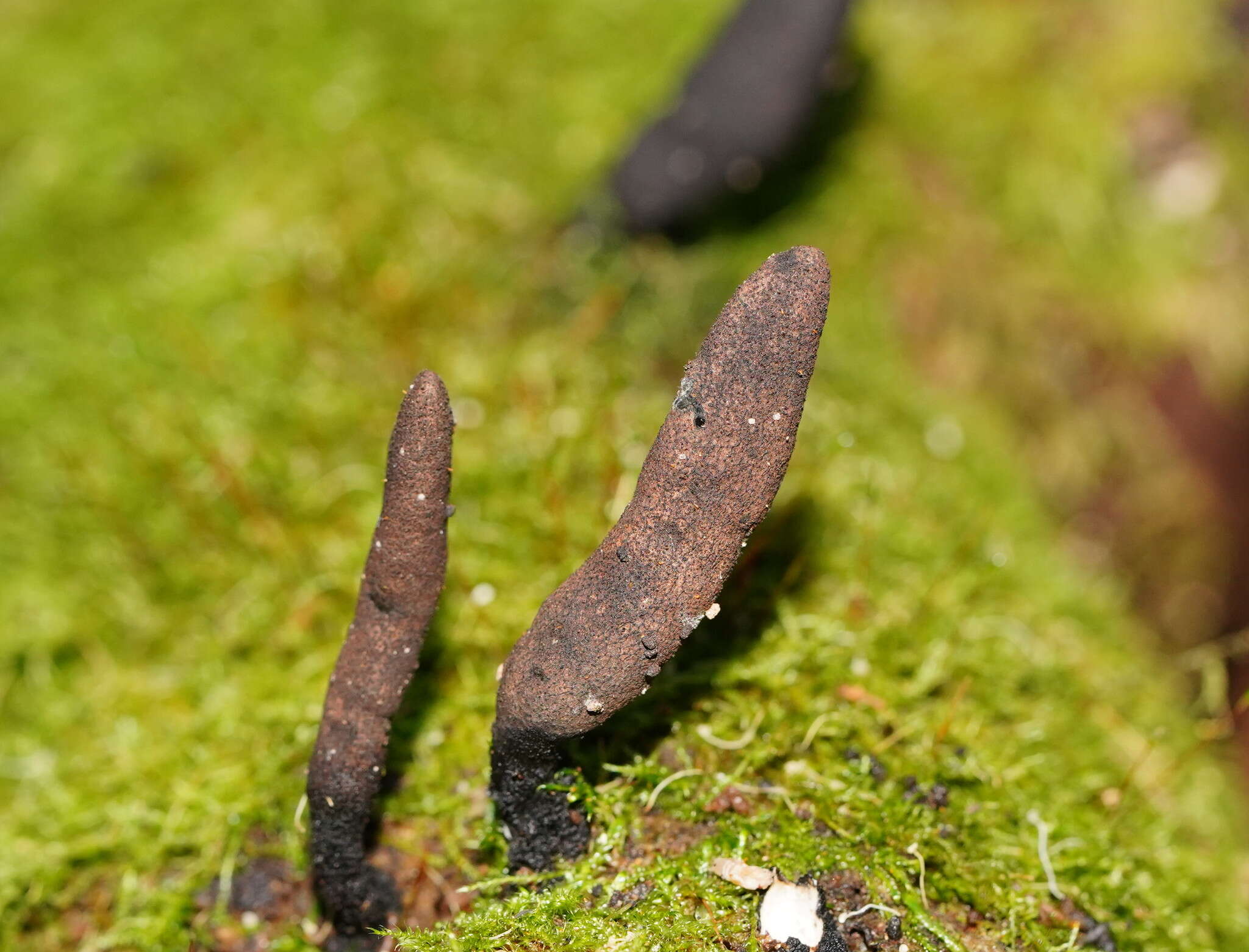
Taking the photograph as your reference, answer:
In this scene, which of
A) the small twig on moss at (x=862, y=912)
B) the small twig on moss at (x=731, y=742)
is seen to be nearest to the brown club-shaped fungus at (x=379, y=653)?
the small twig on moss at (x=731, y=742)

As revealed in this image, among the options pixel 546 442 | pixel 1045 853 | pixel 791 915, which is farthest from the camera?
pixel 546 442

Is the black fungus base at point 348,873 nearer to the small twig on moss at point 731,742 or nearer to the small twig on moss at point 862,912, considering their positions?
the small twig on moss at point 731,742

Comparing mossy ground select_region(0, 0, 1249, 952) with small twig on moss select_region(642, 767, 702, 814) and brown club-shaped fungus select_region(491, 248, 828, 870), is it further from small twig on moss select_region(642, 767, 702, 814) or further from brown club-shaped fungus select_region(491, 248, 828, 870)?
brown club-shaped fungus select_region(491, 248, 828, 870)

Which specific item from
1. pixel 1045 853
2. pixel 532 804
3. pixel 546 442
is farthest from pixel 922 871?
pixel 546 442

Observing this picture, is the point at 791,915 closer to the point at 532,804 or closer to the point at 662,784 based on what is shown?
the point at 662,784

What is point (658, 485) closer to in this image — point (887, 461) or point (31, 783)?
point (887, 461)

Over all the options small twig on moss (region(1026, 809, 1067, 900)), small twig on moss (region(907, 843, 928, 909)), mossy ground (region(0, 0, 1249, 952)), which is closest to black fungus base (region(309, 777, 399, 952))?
mossy ground (region(0, 0, 1249, 952))

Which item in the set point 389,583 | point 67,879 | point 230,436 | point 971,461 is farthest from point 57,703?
point 971,461

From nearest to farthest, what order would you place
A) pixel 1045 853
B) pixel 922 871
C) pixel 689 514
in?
1. pixel 689 514
2. pixel 922 871
3. pixel 1045 853
